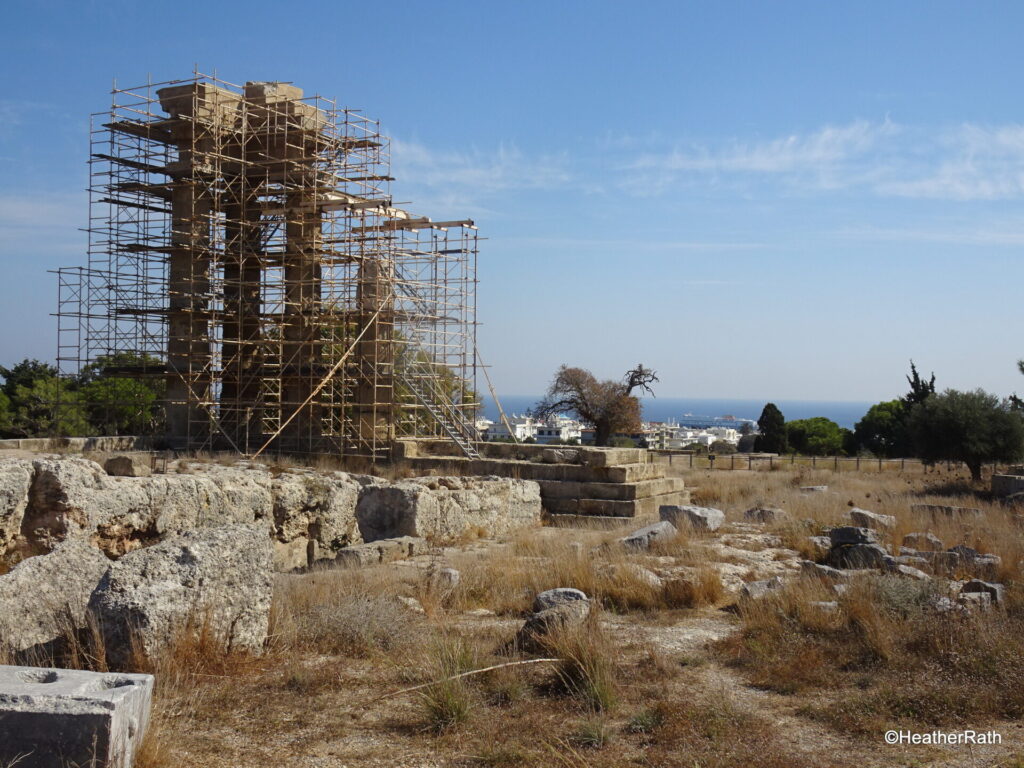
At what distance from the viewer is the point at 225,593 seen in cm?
596

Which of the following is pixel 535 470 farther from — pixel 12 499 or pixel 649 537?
pixel 12 499

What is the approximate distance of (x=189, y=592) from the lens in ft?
18.8

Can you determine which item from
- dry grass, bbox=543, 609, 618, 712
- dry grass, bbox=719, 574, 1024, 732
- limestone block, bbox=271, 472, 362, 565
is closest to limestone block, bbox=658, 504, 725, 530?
limestone block, bbox=271, 472, 362, 565

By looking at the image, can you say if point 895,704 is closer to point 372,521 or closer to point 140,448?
point 372,521

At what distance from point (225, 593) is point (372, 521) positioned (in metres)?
7.71

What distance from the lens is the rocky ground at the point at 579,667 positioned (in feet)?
15.8

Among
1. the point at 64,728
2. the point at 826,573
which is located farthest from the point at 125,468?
the point at 64,728

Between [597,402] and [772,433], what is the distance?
32.0 ft

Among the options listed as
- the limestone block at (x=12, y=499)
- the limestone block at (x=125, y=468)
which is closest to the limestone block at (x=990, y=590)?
the limestone block at (x=12, y=499)

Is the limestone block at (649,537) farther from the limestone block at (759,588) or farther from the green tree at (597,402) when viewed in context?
the green tree at (597,402)

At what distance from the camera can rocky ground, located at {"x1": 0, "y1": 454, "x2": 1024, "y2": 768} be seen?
482 centimetres

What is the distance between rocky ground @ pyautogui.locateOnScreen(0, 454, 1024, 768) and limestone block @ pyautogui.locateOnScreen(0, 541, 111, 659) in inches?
7.3

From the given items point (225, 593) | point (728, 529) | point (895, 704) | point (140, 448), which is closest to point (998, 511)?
point (728, 529)

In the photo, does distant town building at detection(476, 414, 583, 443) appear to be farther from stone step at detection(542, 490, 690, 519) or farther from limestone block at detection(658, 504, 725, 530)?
limestone block at detection(658, 504, 725, 530)
